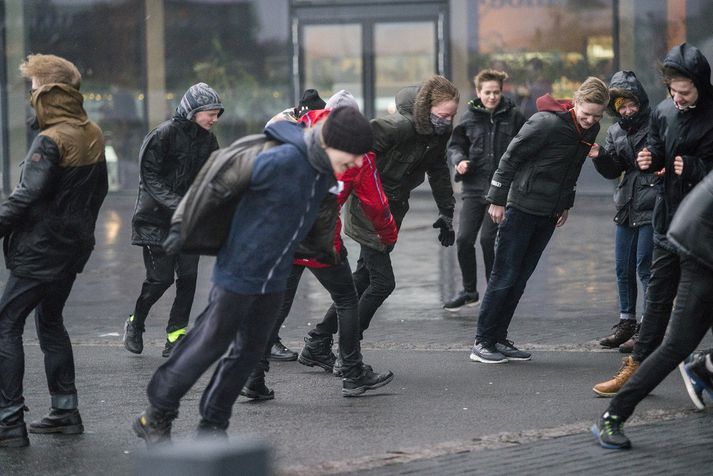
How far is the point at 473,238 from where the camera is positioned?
10539 millimetres

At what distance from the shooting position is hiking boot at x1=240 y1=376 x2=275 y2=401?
23.2 feet

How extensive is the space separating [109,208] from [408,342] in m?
10.7

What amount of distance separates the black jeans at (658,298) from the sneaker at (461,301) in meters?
3.43

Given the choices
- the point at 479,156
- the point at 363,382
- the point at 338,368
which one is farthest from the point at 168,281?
the point at 479,156

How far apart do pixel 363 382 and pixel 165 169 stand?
2.21 meters

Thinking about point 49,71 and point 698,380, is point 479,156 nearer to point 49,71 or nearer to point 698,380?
point 698,380

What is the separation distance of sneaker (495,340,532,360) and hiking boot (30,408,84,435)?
9.46ft

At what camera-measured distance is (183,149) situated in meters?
8.48

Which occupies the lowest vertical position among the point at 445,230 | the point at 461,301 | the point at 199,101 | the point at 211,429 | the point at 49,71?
the point at 461,301

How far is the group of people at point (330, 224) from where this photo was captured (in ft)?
18.0

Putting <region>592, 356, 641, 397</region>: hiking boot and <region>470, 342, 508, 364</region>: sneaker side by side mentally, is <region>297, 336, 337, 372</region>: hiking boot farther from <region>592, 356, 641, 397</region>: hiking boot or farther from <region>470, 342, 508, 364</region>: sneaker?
<region>592, 356, 641, 397</region>: hiking boot

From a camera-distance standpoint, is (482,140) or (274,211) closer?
(274,211)

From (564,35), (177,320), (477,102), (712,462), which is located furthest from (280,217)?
(564,35)

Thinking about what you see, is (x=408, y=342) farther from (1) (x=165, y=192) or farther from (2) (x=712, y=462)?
(2) (x=712, y=462)
